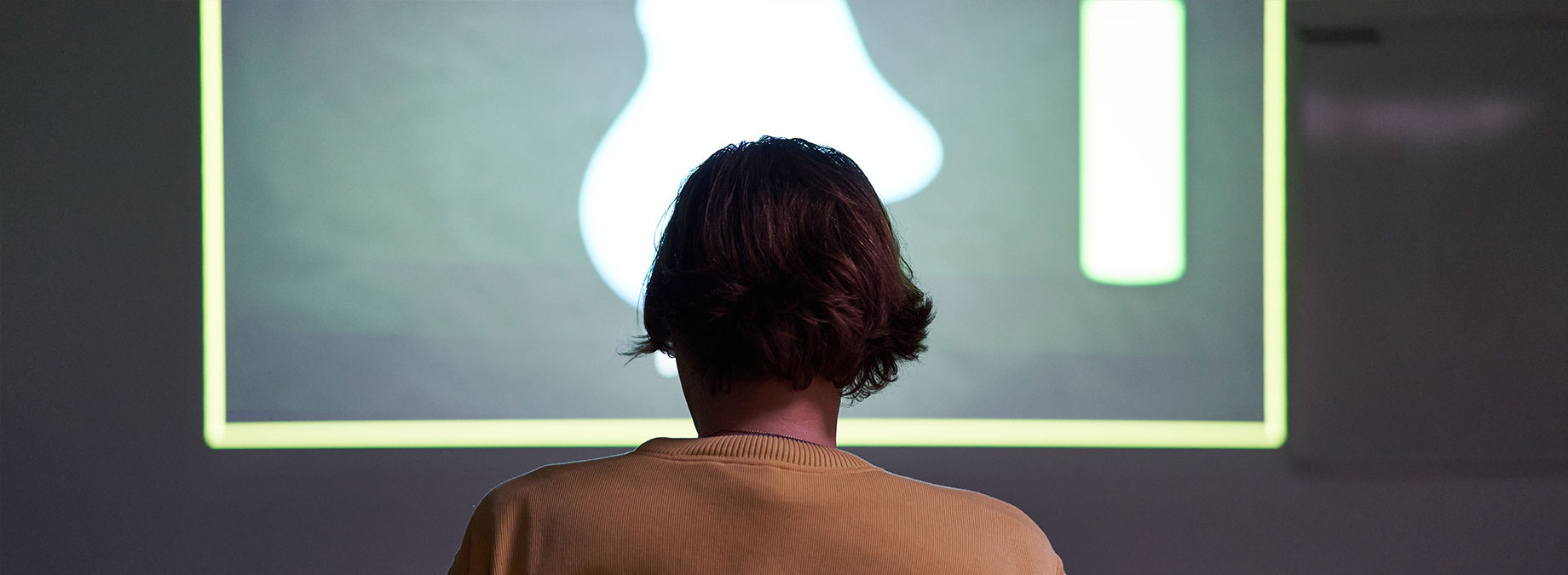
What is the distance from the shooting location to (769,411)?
71cm

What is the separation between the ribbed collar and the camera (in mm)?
647

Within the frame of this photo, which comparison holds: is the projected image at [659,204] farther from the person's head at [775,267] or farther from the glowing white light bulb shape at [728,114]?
the person's head at [775,267]

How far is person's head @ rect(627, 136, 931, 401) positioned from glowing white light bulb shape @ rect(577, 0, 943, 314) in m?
1.12

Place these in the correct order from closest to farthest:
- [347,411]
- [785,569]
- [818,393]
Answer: [785,569] < [818,393] < [347,411]

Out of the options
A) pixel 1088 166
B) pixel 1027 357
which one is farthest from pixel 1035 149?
pixel 1027 357

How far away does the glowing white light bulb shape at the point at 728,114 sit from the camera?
1834 millimetres

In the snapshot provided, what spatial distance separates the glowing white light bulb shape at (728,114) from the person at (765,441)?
1.09 m

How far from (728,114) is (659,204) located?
0.22 metres

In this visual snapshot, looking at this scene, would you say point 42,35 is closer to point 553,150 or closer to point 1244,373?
point 553,150

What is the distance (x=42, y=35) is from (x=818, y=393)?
197 cm

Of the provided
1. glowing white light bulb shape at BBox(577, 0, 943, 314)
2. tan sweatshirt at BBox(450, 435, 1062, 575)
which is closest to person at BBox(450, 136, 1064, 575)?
tan sweatshirt at BBox(450, 435, 1062, 575)

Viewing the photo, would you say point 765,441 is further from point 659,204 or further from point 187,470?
point 187,470

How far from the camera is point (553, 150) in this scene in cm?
184

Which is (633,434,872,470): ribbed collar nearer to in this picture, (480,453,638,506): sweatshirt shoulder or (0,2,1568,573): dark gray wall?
(480,453,638,506): sweatshirt shoulder
